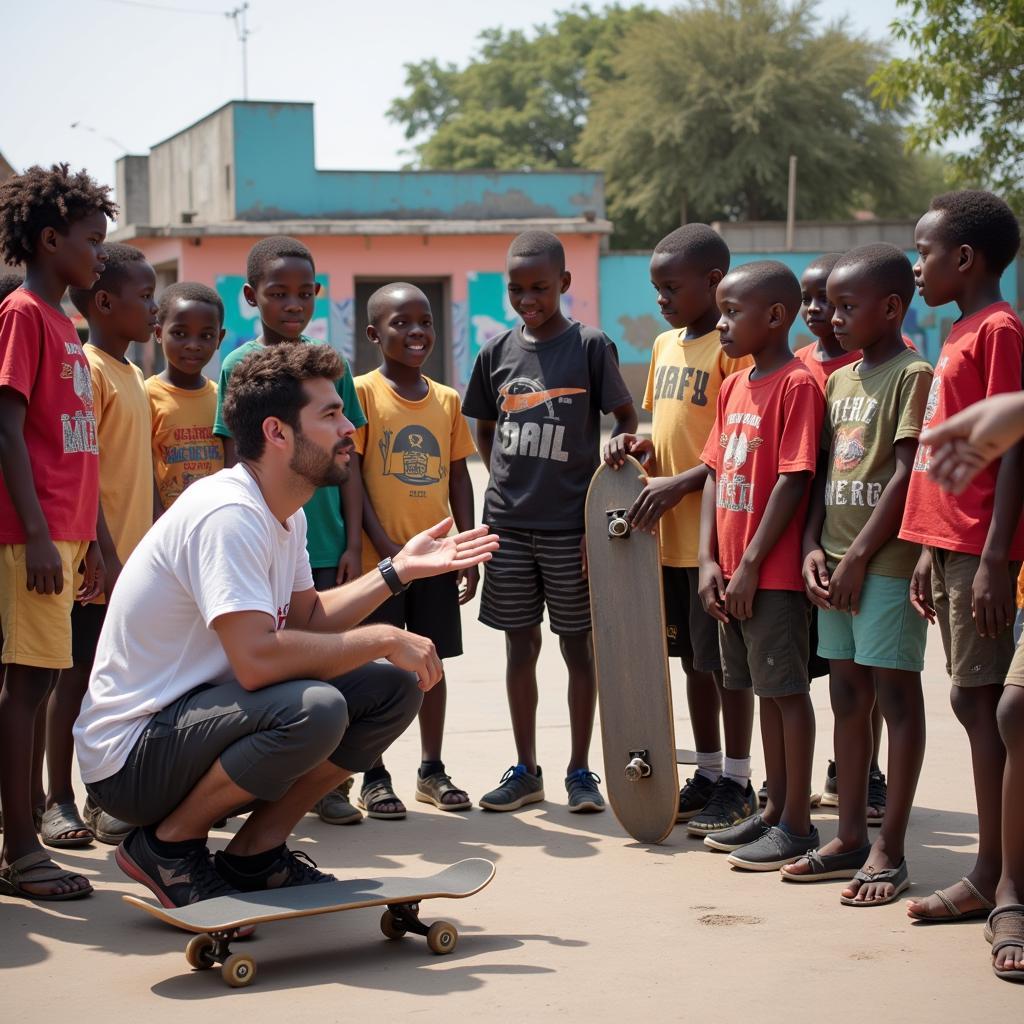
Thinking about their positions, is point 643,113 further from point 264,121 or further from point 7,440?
point 7,440

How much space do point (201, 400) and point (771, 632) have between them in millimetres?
2534

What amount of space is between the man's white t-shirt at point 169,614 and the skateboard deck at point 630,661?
1.48m

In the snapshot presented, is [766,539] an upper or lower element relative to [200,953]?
upper

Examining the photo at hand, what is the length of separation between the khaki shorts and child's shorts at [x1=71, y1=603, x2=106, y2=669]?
0.66 meters

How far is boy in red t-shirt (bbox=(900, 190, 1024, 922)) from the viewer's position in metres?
3.65

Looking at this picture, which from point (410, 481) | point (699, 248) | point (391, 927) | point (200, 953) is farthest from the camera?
point (410, 481)

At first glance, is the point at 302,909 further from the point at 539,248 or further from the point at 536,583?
the point at 539,248

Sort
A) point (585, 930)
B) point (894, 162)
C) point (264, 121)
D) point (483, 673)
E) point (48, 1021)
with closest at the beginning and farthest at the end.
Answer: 1. point (48, 1021)
2. point (585, 930)
3. point (483, 673)
4. point (264, 121)
5. point (894, 162)

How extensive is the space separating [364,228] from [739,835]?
26.0m

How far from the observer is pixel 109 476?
503 centimetres

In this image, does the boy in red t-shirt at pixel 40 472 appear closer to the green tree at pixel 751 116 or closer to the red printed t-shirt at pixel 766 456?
the red printed t-shirt at pixel 766 456

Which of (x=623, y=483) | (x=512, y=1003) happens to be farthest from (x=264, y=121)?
(x=512, y=1003)

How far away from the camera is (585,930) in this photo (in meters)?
3.79

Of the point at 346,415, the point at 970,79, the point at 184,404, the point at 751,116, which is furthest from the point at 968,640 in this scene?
the point at 751,116
